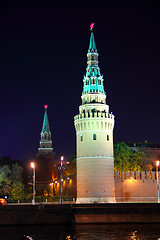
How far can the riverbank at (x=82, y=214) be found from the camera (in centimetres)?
4244

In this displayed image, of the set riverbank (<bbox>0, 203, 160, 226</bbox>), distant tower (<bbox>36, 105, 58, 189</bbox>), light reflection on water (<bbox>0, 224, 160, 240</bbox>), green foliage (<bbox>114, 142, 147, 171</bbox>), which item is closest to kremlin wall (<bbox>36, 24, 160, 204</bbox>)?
green foliage (<bbox>114, 142, 147, 171</bbox>)

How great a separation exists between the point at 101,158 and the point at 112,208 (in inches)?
636

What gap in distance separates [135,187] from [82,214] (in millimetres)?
22128

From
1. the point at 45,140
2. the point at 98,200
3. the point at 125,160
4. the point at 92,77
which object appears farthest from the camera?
the point at 45,140

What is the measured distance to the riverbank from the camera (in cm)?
4244

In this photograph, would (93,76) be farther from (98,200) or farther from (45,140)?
(45,140)

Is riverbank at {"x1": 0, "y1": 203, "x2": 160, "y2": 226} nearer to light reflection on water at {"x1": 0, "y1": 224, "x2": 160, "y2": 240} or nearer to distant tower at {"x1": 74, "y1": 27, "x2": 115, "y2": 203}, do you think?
light reflection on water at {"x1": 0, "y1": 224, "x2": 160, "y2": 240}

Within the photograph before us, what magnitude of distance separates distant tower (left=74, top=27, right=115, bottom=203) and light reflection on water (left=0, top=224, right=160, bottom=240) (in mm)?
15640

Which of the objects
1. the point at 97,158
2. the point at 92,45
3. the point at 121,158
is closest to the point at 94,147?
the point at 97,158

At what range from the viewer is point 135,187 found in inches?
2493

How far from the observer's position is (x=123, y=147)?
80.1m

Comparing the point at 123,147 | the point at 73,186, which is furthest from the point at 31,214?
the point at 123,147

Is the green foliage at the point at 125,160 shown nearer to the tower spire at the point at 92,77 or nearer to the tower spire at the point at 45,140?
the tower spire at the point at 92,77

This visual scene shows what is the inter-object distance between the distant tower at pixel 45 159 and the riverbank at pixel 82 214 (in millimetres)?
72765
